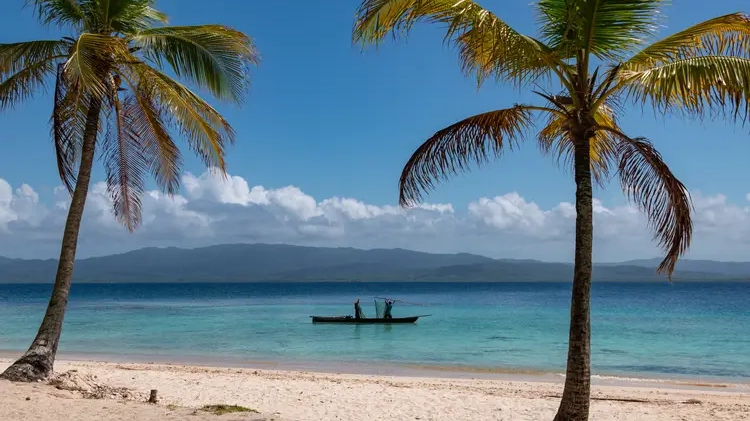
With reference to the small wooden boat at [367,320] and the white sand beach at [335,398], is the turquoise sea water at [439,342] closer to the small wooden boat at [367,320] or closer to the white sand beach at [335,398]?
the small wooden boat at [367,320]

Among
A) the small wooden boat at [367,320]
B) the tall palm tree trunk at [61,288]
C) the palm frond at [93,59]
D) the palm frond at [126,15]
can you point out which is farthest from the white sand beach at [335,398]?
the small wooden boat at [367,320]

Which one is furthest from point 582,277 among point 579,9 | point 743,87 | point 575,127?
point 579,9

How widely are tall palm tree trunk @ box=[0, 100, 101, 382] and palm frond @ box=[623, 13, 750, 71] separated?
7962 millimetres

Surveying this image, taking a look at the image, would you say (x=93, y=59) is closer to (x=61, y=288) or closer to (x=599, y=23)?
(x=61, y=288)

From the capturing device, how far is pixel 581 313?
6.37 meters

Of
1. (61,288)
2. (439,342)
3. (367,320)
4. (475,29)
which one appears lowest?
(439,342)

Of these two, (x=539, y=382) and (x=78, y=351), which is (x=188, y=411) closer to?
(x=539, y=382)

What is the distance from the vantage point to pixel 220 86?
11.0 metres

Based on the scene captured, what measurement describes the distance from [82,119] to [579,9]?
27.7ft

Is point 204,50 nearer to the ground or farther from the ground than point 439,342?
farther from the ground

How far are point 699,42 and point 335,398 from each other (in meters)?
8.04

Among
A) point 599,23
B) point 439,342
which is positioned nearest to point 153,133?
point 599,23

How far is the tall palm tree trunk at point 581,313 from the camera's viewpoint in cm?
638

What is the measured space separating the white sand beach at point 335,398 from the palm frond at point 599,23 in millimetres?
5518
